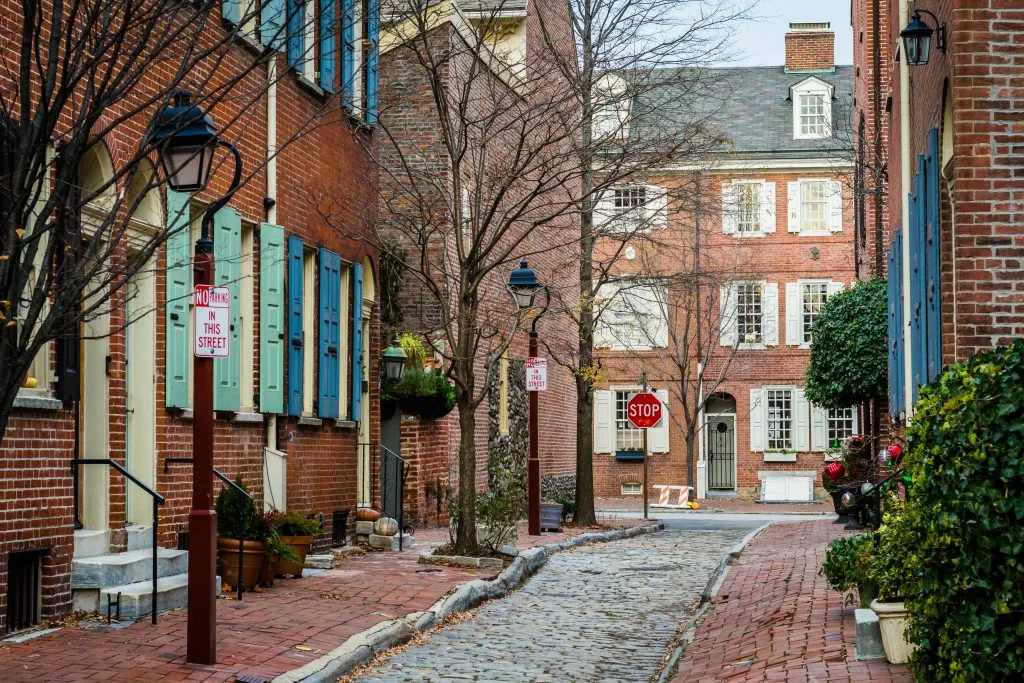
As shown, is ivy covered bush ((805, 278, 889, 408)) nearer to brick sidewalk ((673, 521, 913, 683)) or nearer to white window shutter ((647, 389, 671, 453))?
brick sidewalk ((673, 521, 913, 683))

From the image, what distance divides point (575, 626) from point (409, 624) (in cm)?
173

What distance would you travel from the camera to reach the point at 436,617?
11.9m

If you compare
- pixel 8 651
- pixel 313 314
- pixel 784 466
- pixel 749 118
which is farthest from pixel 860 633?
pixel 749 118

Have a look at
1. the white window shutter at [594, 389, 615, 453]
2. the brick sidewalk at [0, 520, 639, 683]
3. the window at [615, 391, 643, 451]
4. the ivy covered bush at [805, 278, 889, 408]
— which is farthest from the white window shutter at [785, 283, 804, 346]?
the brick sidewalk at [0, 520, 639, 683]

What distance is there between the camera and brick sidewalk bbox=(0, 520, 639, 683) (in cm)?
836

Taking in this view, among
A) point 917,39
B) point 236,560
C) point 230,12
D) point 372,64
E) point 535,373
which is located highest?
point 372,64

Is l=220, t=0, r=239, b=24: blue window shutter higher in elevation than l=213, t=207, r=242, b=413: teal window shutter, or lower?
higher

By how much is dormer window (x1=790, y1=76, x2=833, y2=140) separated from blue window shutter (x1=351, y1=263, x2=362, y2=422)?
94.7 feet

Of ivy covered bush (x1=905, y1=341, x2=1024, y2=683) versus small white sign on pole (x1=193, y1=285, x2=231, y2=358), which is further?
small white sign on pole (x1=193, y1=285, x2=231, y2=358)

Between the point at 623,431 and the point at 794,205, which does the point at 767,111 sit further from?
the point at 623,431

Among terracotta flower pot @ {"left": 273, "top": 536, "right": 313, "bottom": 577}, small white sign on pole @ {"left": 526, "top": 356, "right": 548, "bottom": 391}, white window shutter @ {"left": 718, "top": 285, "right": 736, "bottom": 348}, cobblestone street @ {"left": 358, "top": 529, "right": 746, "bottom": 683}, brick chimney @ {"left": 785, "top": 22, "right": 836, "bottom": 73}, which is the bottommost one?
cobblestone street @ {"left": 358, "top": 529, "right": 746, "bottom": 683}

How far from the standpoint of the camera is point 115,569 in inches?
413

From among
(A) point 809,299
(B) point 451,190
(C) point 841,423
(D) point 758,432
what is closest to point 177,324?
(B) point 451,190

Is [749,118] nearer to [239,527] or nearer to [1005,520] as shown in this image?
[239,527]
